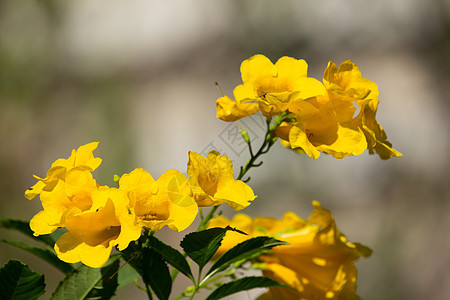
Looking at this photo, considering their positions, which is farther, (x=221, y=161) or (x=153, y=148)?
(x=153, y=148)

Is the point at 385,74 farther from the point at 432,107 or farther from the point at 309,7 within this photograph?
the point at 309,7

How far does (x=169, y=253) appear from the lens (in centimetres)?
42

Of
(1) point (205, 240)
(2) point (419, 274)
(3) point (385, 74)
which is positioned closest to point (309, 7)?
(3) point (385, 74)

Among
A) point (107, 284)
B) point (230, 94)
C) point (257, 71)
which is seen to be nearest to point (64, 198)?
point (107, 284)

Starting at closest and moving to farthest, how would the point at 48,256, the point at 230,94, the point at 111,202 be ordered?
1. the point at 111,202
2. the point at 48,256
3. the point at 230,94

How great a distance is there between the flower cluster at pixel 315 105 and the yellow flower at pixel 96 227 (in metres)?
0.15

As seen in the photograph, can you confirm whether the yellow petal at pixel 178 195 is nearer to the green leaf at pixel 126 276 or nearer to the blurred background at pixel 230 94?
the green leaf at pixel 126 276

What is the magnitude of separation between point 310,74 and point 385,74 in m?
0.27

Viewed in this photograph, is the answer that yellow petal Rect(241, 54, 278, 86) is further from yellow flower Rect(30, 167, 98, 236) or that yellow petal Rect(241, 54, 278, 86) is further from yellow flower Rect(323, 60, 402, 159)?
yellow flower Rect(30, 167, 98, 236)

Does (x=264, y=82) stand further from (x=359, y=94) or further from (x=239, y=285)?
(x=239, y=285)

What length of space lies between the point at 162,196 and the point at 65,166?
0.32ft

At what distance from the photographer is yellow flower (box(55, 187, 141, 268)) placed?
370mm

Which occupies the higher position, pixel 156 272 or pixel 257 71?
pixel 257 71

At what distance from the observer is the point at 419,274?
1.51 metres
